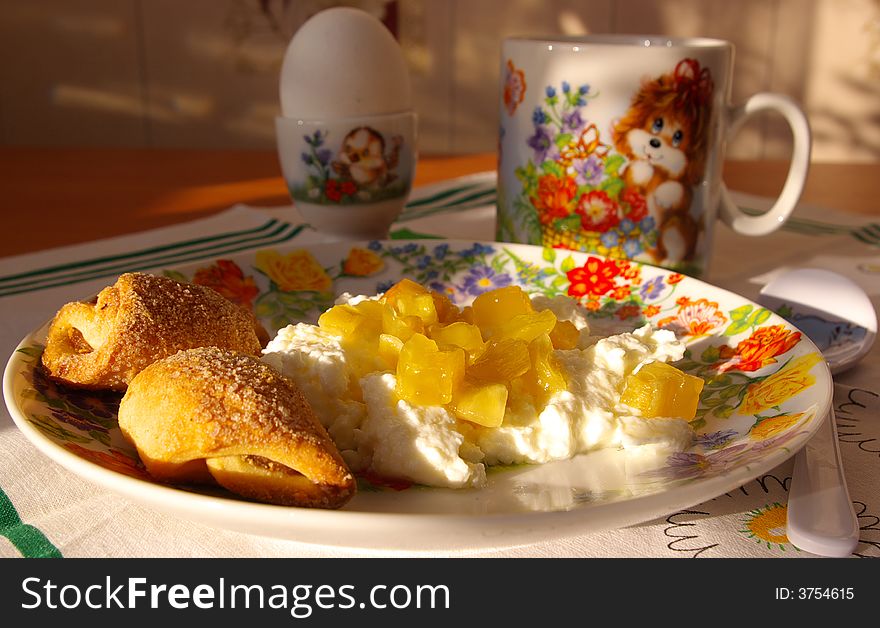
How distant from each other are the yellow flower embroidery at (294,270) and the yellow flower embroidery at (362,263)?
0.03 meters

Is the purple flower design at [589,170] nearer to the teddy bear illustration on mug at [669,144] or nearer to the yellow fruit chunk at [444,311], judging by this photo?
the teddy bear illustration on mug at [669,144]

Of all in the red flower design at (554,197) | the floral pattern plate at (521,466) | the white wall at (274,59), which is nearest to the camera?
the floral pattern plate at (521,466)

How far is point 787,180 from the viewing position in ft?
3.81

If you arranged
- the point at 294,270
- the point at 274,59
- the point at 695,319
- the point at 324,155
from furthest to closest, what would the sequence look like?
the point at 274,59
the point at 324,155
the point at 294,270
the point at 695,319

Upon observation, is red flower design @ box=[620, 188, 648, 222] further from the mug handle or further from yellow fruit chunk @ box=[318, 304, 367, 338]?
yellow fruit chunk @ box=[318, 304, 367, 338]

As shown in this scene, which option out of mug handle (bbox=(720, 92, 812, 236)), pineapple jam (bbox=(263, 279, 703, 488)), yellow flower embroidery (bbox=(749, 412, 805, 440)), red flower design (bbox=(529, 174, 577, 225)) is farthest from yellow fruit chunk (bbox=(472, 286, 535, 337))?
mug handle (bbox=(720, 92, 812, 236))

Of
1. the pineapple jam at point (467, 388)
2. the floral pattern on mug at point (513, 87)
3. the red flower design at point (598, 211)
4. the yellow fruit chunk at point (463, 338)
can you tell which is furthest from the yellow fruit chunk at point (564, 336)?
the floral pattern on mug at point (513, 87)

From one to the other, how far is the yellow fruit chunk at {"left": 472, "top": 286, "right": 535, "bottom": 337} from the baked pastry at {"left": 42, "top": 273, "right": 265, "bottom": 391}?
21cm

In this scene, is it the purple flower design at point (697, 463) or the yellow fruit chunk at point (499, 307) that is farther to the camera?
the yellow fruit chunk at point (499, 307)

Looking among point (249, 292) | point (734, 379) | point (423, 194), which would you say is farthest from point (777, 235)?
point (249, 292)

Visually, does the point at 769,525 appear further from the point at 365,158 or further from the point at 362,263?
the point at 365,158

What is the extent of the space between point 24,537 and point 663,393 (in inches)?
19.1

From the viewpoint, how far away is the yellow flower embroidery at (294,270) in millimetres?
983

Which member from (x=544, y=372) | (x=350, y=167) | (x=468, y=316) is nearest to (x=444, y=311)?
(x=468, y=316)
